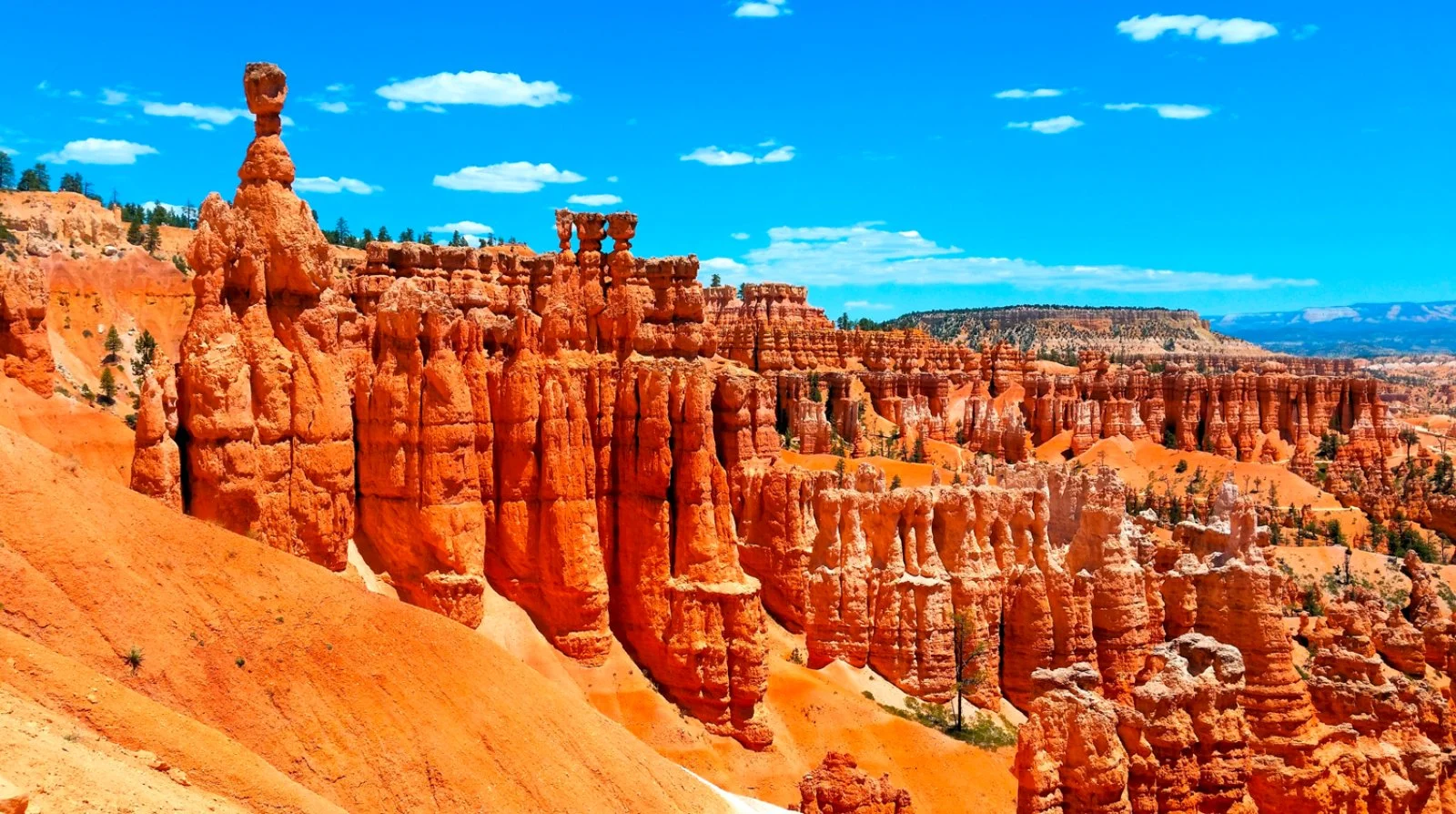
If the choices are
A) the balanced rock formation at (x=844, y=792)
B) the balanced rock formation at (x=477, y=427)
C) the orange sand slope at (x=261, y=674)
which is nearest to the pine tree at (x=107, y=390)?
the balanced rock formation at (x=477, y=427)

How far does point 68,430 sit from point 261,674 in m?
15.2

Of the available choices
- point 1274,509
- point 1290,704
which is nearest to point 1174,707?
point 1290,704

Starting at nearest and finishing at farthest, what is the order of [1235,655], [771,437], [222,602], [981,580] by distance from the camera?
[222,602] → [1235,655] → [981,580] → [771,437]

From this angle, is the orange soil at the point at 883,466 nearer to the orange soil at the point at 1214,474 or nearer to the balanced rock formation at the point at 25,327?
the orange soil at the point at 1214,474

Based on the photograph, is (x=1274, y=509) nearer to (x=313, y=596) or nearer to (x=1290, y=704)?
(x=1290, y=704)

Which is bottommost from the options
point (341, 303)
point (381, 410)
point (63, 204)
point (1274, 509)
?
point (1274, 509)

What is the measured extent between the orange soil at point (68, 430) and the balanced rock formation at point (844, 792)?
15.7 meters

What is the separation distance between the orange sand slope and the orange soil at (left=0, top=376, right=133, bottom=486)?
955cm

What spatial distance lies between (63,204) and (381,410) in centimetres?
8544

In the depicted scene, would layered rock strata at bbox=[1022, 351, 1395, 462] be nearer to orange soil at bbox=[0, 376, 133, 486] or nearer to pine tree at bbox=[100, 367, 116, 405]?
pine tree at bbox=[100, 367, 116, 405]

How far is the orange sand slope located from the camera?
13.2 metres

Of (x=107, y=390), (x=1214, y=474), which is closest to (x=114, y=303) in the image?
(x=107, y=390)

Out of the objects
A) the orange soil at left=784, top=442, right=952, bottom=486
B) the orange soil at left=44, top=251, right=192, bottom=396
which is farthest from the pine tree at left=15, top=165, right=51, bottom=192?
the orange soil at left=784, top=442, right=952, bottom=486

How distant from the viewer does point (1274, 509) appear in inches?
2813
